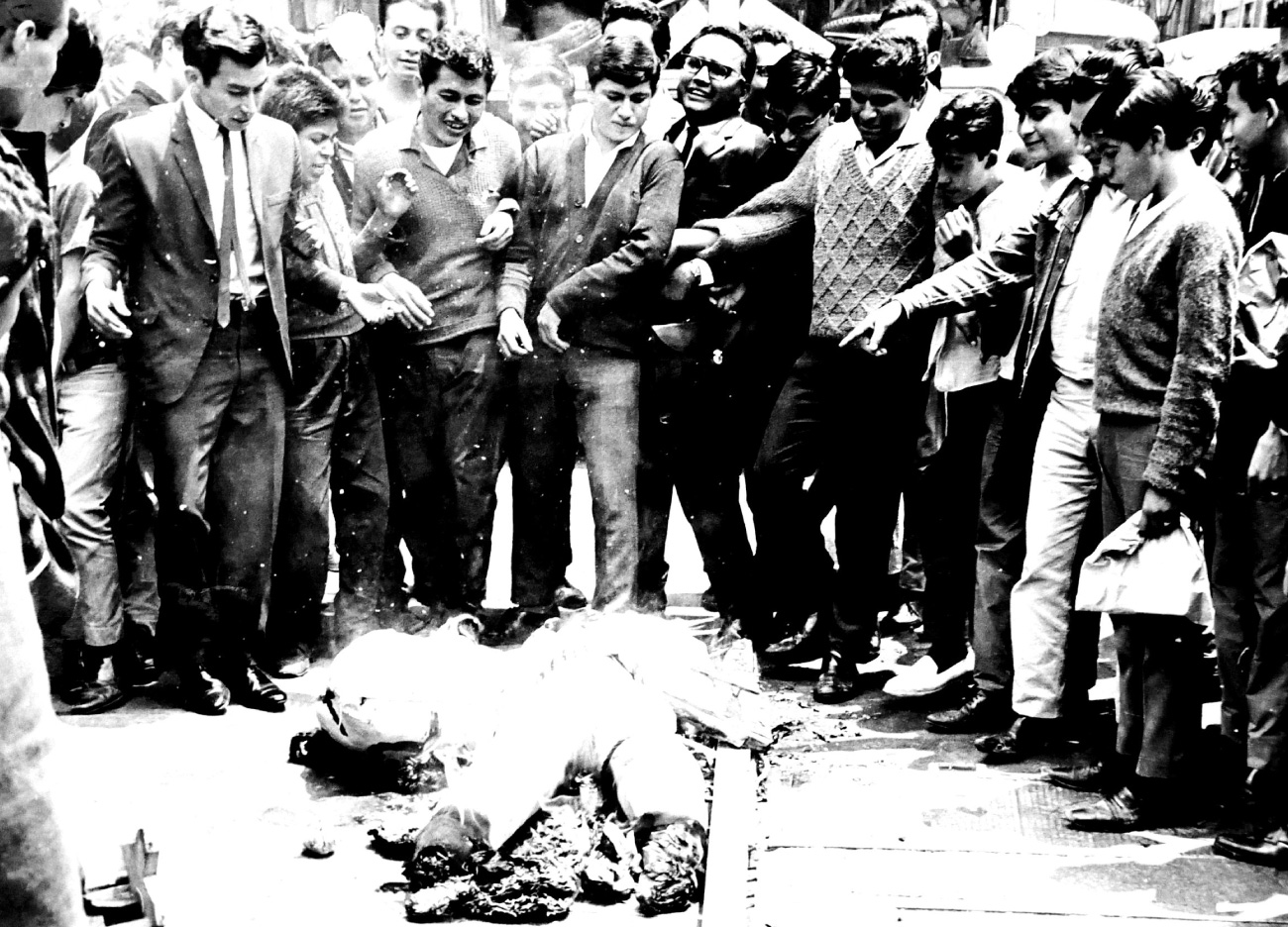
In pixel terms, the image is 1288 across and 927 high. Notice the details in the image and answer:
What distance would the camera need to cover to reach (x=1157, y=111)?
4836 millimetres

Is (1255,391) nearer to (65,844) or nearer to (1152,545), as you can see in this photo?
(1152,545)

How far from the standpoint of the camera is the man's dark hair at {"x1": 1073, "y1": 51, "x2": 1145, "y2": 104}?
543 cm

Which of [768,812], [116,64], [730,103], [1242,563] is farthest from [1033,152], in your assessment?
[116,64]

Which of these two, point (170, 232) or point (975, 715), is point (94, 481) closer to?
point (170, 232)

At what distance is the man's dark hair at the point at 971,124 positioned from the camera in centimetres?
578

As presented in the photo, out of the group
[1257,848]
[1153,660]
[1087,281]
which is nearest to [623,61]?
[1087,281]

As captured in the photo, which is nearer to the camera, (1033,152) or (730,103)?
(1033,152)

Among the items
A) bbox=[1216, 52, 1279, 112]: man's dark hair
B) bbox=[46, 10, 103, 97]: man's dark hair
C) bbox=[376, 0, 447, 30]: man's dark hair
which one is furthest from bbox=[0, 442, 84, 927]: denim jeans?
bbox=[376, 0, 447, 30]: man's dark hair

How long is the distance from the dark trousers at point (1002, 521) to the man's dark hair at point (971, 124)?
0.96 meters

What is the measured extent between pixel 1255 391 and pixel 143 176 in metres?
4.27

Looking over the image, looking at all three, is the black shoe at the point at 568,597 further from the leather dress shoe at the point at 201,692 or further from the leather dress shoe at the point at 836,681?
the leather dress shoe at the point at 201,692

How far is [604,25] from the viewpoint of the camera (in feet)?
23.0

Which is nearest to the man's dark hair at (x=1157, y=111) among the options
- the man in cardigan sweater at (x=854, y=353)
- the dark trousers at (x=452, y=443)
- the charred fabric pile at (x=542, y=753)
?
the man in cardigan sweater at (x=854, y=353)

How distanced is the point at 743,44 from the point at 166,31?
282 centimetres
